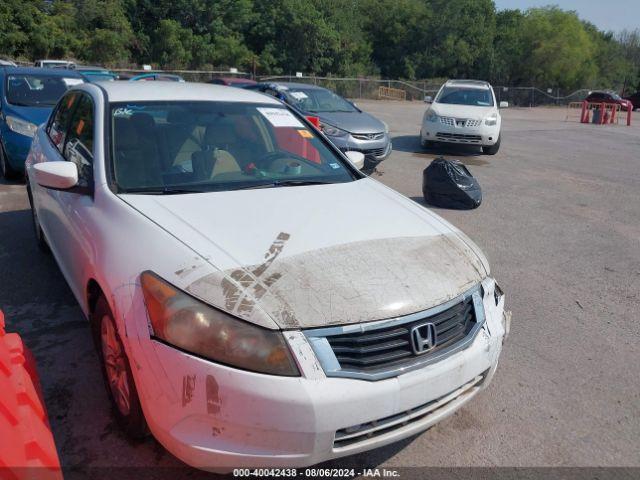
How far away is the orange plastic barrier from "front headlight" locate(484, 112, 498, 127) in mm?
11685

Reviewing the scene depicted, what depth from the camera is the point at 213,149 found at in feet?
11.6

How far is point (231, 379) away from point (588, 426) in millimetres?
2057

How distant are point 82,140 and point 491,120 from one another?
10.7 meters

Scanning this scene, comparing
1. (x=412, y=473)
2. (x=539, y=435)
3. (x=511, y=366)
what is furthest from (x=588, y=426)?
(x=412, y=473)

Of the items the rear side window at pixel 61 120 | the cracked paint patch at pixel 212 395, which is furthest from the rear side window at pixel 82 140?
the cracked paint patch at pixel 212 395

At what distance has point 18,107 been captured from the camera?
8.15 meters

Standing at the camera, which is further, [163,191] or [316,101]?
[316,101]

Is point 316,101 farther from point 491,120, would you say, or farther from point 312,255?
point 312,255

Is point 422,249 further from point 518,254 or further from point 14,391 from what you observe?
point 518,254

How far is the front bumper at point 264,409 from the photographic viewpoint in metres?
2.03

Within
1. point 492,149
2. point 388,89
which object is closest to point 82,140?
point 492,149

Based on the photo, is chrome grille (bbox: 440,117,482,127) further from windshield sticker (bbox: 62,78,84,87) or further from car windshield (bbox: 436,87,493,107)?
windshield sticker (bbox: 62,78,84,87)

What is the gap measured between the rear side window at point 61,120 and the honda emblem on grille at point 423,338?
3.03 metres

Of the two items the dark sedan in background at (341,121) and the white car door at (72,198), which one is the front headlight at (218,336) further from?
the dark sedan in background at (341,121)
